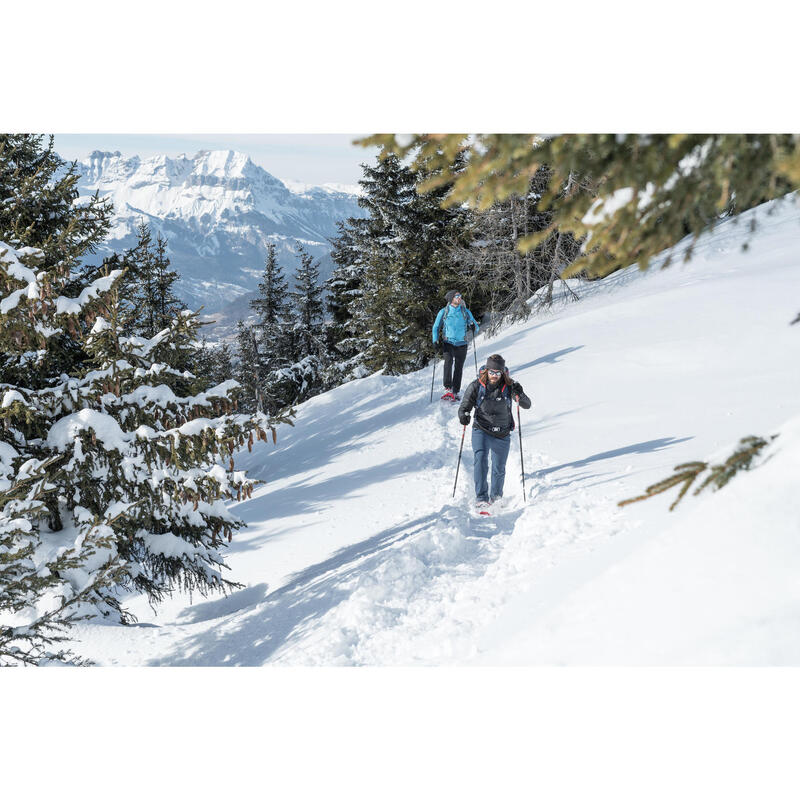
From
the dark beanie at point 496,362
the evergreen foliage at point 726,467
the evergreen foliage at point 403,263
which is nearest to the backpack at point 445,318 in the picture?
the evergreen foliage at point 403,263

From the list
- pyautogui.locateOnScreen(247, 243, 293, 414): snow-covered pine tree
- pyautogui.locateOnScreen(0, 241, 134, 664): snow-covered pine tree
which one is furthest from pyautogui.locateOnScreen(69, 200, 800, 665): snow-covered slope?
pyautogui.locateOnScreen(247, 243, 293, 414): snow-covered pine tree

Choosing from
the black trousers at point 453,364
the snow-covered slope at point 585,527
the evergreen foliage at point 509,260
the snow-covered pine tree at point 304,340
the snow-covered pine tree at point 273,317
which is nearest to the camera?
the snow-covered slope at point 585,527

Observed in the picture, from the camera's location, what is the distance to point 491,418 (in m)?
6.08

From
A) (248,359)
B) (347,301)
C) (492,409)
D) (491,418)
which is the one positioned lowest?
(491,418)

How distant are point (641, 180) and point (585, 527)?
3.41 m

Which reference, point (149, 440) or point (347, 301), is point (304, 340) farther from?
point (149, 440)

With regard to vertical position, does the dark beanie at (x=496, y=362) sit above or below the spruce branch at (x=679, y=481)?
above

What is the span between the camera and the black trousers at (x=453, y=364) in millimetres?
9255

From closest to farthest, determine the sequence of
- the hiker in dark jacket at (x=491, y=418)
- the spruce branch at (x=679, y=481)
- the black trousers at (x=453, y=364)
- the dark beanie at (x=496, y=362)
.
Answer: the spruce branch at (x=679, y=481)
the dark beanie at (x=496, y=362)
the hiker in dark jacket at (x=491, y=418)
the black trousers at (x=453, y=364)

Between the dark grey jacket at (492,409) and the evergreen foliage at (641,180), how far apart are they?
3707mm

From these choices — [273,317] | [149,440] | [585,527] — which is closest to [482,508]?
[585,527]

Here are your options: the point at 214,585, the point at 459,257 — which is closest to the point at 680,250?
the point at 214,585

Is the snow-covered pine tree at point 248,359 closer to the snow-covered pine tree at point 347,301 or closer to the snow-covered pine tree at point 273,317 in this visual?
the snow-covered pine tree at point 273,317

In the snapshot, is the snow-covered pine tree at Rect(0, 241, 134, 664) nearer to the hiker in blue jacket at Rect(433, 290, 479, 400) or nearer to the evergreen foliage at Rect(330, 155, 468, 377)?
the hiker in blue jacket at Rect(433, 290, 479, 400)
